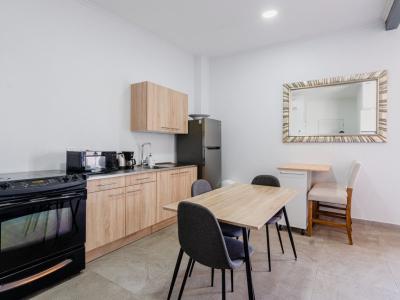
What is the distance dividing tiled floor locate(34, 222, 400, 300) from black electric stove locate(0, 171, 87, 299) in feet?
0.61

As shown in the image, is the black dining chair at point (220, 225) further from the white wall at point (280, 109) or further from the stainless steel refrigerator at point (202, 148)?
the white wall at point (280, 109)

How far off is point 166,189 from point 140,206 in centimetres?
50

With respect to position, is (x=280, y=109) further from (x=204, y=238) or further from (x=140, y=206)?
(x=204, y=238)

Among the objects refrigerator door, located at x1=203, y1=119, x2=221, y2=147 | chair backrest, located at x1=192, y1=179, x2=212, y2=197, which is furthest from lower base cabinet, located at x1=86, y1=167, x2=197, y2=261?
chair backrest, located at x1=192, y1=179, x2=212, y2=197

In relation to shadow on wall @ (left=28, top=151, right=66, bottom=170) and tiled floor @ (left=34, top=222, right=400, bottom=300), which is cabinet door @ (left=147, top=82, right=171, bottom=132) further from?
tiled floor @ (left=34, top=222, right=400, bottom=300)

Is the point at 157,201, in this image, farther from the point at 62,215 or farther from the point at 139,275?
the point at 62,215

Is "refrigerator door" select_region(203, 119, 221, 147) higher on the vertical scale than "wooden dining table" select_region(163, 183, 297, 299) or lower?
higher

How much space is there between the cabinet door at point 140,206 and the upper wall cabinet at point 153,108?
34.6 inches

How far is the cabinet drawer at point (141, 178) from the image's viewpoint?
270 centimetres

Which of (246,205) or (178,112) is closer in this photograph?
(246,205)

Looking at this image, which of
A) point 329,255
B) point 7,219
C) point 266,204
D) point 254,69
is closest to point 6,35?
point 7,219

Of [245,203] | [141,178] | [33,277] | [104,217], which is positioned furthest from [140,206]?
[245,203]

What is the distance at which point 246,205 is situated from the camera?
69.4 inches

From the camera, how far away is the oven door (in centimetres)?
170
